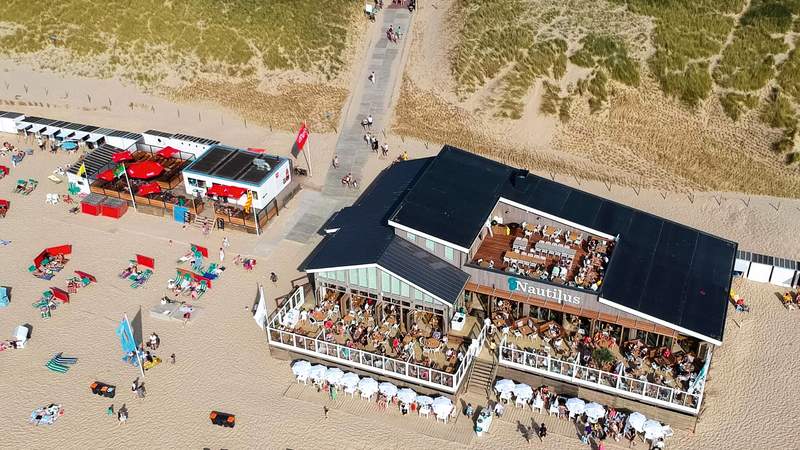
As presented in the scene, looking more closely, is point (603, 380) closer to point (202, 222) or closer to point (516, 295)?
point (516, 295)

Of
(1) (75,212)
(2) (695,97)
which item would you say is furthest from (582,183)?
(1) (75,212)

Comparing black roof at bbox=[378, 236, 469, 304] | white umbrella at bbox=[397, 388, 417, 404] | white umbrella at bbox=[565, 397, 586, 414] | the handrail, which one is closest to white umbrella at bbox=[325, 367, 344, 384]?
white umbrella at bbox=[397, 388, 417, 404]

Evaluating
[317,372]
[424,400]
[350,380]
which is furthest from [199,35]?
[424,400]

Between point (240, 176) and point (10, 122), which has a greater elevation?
point (240, 176)

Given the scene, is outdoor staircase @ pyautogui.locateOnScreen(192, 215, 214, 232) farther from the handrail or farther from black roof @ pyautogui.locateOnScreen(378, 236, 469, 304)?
the handrail

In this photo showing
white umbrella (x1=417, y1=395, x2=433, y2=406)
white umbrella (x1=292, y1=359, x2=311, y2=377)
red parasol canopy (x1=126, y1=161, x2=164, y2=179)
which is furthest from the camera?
red parasol canopy (x1=126, y1=161, x2=164, y2=179)
